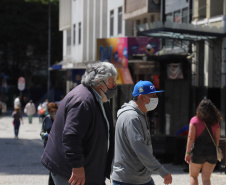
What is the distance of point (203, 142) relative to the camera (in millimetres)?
9023

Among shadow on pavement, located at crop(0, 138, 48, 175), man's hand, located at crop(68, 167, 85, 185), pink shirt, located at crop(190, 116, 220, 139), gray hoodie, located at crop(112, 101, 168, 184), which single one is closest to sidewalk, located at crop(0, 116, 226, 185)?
shadow on pavement, located at crop(0, 138, 48, 175)

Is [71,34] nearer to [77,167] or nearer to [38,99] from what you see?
[38,99]

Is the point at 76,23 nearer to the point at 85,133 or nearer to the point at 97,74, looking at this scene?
the point at 97,74

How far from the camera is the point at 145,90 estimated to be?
5.77 m

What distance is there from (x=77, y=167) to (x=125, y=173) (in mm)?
1059

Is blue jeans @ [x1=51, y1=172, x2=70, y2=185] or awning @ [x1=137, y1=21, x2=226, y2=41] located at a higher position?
awning @ [x1=137, y1=21, x2=226, y2=41]

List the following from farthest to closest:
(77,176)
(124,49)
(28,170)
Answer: (124,49)
(28,170)
(77,176)

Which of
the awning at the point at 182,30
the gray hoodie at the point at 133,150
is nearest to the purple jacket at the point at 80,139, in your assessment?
the gray hoodie at the point at 133,150

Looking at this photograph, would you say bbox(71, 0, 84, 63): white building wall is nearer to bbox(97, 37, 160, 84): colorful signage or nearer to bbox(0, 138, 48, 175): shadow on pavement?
Answer: bbox(97, 37, 160, 84): colorful signage

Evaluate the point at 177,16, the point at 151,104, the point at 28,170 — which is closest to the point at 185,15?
the point at 177,16

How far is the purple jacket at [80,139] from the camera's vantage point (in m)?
4.63

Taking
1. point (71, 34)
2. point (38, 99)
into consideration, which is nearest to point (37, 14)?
point (38, 99)

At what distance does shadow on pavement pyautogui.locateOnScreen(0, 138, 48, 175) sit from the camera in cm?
1392

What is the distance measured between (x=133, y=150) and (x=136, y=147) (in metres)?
0.16
